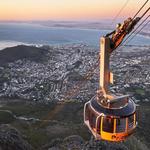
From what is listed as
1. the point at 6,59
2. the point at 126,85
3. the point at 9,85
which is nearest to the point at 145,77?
the point at 126,85

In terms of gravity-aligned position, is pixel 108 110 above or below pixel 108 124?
above

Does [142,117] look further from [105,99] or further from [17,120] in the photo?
[105,99]

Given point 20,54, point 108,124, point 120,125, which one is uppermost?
point 108,124

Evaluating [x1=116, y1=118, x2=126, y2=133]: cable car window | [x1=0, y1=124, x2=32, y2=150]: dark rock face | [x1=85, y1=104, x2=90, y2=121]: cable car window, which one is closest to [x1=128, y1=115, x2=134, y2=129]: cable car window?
[x1=116, y1=118, x2=126, y2=133]: cable car window

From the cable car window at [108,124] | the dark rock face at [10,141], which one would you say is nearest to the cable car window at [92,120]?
the cable car window at [108,124]

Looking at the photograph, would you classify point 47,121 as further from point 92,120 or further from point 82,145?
point 92,120

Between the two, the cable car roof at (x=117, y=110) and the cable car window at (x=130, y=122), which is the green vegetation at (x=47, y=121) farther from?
the cable car roof at (x=117, y=110)

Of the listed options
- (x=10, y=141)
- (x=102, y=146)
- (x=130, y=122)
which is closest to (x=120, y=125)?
(x=130, y=122)
